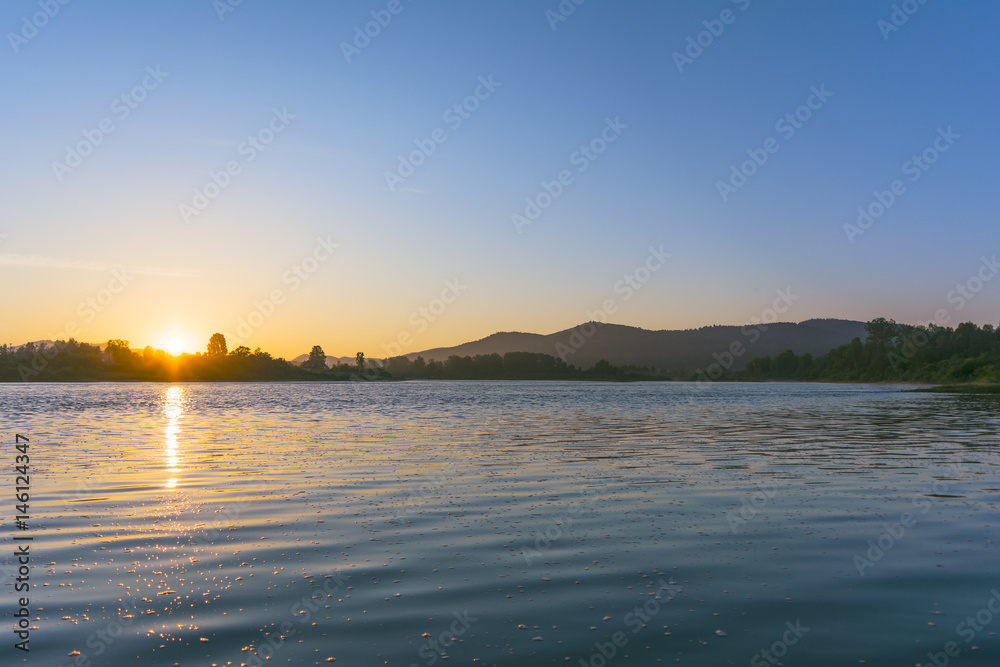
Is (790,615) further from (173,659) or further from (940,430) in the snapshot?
(940,430)

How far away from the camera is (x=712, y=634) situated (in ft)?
30.6

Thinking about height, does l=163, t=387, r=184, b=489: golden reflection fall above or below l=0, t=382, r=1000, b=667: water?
above

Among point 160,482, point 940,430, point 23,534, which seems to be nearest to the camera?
point 23,534

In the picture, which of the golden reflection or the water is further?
the golden reflection

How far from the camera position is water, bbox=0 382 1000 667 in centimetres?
897

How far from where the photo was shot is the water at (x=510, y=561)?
8969 millimetres

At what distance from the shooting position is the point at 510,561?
499 inches

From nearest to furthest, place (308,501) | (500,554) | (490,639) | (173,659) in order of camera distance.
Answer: (173,659)
(490,639)
(500,554)
(308,501)

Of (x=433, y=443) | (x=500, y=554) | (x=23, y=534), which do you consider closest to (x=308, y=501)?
(x=23, y=534)

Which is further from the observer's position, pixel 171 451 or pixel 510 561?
pixel 171 451

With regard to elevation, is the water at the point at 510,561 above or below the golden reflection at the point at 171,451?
below

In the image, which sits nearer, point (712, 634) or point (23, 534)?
point (712, 634)

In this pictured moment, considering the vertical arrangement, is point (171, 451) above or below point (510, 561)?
above

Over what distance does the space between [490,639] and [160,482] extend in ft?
53.2
